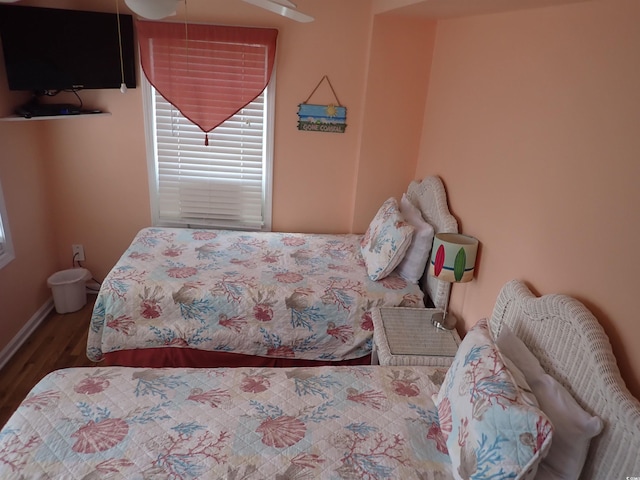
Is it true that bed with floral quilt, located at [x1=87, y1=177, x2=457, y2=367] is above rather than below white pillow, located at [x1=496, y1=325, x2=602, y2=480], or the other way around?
below

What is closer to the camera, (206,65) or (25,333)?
(25,333)

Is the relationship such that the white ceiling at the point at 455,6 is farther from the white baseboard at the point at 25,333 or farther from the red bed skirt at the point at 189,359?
the white baseboard at the point at 25,333

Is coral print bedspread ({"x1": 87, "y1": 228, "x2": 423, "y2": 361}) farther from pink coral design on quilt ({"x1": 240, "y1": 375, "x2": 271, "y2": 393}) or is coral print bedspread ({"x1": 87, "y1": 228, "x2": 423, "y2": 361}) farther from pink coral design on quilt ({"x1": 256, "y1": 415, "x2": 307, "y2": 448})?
pink coral design on quilt ({"x1": 256, "y1": 415, "x2": 307, "y2": 448})

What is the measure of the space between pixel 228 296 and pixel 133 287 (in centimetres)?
51

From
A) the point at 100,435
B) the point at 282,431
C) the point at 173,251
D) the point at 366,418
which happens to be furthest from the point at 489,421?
the point at 173,251

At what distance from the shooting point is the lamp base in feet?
7.59

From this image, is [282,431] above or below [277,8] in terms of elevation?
below

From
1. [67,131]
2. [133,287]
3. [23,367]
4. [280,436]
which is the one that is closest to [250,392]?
[280,436]

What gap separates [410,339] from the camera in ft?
7.25

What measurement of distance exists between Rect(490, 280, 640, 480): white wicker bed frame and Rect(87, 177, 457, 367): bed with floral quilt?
94cm

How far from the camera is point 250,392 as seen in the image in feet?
5.73

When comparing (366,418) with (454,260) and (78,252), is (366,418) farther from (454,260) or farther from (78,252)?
(78,252)

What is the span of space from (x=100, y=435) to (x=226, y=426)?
0.40 metres

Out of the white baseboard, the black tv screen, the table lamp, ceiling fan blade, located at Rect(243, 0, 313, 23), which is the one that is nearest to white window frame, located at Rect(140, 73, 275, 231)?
the black tv screen
